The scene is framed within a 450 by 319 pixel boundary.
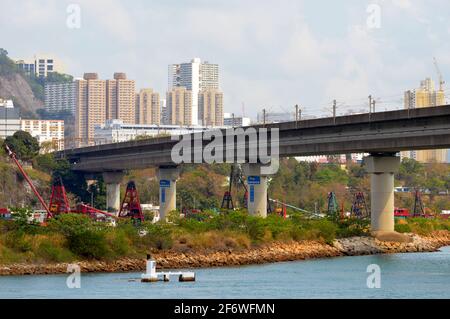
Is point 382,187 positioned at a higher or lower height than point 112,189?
higher

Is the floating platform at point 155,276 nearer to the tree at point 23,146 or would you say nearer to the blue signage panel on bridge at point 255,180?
the blue signage panel on bridge at point 255,180

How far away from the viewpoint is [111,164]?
5871 inches

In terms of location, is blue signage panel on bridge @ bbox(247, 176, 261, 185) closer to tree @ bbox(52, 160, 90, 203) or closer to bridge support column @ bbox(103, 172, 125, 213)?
bridge support column @ bbox(103, 172, 125, 213)

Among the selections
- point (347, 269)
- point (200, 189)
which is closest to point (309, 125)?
point (347, 269)

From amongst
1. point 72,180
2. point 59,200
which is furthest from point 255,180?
point 72,180

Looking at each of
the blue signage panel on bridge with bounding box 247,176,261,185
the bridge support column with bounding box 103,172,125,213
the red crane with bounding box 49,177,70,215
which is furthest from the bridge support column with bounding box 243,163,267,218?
the bridge support column with bounding box 103,172,125,213

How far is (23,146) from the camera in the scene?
593ft

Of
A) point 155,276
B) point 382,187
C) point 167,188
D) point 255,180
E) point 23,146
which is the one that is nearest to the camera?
point 155,276

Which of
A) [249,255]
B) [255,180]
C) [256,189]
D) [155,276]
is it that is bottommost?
[155,276]

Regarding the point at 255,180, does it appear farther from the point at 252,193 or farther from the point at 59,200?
the point at 59,200

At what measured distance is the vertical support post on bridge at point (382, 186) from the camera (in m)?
103

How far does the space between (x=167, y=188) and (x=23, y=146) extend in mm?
54170

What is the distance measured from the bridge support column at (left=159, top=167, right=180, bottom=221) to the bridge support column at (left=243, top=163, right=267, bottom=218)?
753 inches
